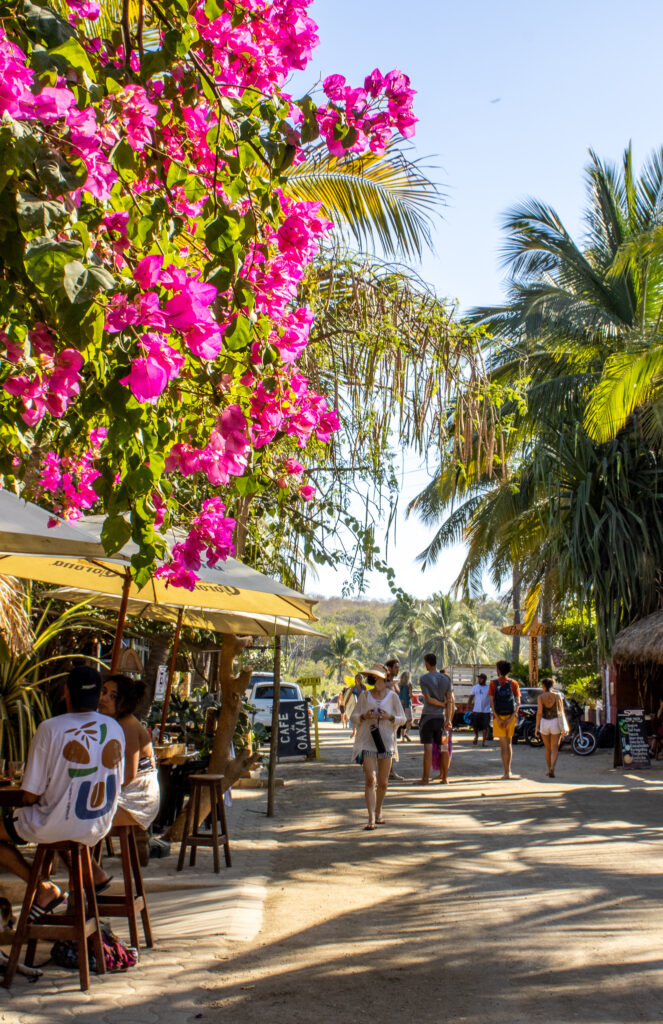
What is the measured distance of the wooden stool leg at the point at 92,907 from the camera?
4.45 meters

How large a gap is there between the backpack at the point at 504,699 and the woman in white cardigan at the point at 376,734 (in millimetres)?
4547

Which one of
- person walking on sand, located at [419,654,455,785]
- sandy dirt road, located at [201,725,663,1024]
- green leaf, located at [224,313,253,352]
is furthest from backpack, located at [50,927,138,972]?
person walking on sand, located at [419,654,455,785]

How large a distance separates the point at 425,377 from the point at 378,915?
3524 mm

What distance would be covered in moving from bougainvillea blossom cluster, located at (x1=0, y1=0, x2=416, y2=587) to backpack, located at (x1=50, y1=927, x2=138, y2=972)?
2134 mm

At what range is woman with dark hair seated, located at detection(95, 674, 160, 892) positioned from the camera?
218 inches

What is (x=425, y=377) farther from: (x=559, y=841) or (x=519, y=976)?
(x=559, y=841)

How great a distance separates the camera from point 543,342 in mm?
20328

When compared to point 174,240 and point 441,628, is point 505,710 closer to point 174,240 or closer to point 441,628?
point 174,240

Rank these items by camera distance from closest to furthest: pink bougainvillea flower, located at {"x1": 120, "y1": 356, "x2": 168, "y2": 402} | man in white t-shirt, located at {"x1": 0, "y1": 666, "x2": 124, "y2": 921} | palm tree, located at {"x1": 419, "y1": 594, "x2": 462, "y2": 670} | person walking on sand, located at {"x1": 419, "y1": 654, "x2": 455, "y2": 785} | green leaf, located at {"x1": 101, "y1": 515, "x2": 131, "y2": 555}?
pink bougainvillea flower, located at {"x1": 120, "y1": 356, "x2": 168, "y2": 402} < green leaf, located at {"x1": 101, "y1": 515, "x2": 131, "y2": 555} < man in white t-shirt, located at {"x1": 0, "y1": 666, "x2": 124, "y2": 921} < person walking on sand, located at {"x1": 419, "y1": 654, "x2": 455, "y2": 785} < palm tree, located at {"x1": 419, "y1": 594, "x2": 462, "y2": 670}

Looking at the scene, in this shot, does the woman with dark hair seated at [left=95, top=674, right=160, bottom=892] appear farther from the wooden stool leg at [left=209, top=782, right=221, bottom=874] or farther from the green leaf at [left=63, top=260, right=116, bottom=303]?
the green leaf at [left=63, top=260, right=116, bottom=303]

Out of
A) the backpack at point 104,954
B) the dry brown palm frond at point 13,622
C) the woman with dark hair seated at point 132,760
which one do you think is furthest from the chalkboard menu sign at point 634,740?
the backpack at point 104,954

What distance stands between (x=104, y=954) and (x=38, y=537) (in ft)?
6.85

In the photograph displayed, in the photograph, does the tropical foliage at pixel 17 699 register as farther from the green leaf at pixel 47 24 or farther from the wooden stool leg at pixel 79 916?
the green leaf at pixel 47 24

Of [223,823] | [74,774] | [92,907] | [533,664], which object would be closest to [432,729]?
[223,823]
